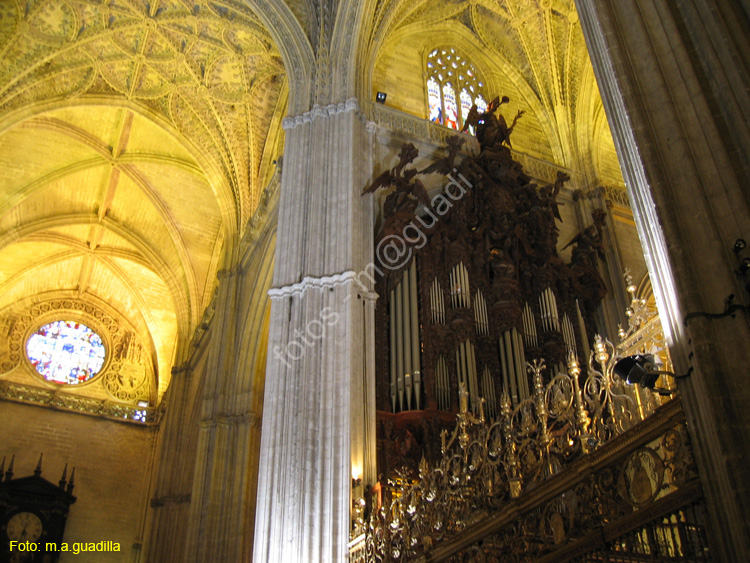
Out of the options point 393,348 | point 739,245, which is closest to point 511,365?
point 393,348

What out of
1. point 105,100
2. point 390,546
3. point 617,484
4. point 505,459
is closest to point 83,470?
point 105,100

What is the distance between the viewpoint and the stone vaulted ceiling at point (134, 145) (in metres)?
15.1

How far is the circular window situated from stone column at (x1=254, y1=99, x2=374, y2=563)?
1239cm

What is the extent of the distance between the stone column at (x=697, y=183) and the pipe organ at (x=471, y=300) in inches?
189

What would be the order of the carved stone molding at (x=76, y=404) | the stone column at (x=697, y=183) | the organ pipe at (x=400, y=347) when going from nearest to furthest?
the stone column at (x=697, y=183)
the organ pipe at (x=400, y=347)
the carved stone molding at (x=76, y=404)

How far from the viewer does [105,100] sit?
53.7 ft

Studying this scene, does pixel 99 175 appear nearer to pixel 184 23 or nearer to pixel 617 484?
pixel 184 23

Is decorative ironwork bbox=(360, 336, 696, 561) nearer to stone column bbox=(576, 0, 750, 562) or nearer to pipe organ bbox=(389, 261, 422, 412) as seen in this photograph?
stone column bbox=(576, 0, 750, 562)

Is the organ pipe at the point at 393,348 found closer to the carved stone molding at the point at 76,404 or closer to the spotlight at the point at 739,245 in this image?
the spotlight at the point at 739,245

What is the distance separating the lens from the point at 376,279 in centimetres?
1078

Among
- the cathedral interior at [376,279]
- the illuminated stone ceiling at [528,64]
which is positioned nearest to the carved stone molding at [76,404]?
the cathedral interior at [376,279]

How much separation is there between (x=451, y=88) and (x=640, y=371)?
11.0 metres

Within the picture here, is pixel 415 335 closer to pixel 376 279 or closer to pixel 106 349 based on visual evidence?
pixel 376 279

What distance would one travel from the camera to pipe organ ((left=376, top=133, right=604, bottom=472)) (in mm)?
9742
